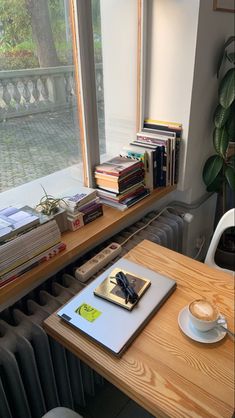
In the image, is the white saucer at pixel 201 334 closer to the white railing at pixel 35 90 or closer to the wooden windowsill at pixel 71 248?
the wooden windowsill at pixel 71 248

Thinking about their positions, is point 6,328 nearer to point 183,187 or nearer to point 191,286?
point 191,286

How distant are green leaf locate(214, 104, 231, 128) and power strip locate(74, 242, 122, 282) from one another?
2.86ft

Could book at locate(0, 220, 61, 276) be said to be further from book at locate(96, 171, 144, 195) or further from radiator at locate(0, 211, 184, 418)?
book at locate(96, 171, 144, 195)

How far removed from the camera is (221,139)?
5.44ft

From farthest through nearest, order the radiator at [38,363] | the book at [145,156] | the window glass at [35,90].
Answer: the book at [145,156] < the window glass at [35,90] < the radiator at [38,363]

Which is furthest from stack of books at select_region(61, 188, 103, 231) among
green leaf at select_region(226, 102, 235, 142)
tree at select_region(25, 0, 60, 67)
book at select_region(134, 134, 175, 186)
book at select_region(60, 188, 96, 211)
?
green leaf at select_region(226, 102, 235, 142)

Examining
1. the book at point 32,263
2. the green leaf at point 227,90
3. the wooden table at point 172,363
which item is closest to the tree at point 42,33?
the book at point 32,263

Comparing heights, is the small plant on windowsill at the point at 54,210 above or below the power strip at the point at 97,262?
above

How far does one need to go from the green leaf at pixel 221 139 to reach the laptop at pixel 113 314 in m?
1.01

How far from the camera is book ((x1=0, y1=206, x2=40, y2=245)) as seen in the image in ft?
3.06

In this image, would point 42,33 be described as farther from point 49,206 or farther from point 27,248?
point 27,248


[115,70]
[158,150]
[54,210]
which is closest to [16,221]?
[54,210]

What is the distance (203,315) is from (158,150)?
0.89m

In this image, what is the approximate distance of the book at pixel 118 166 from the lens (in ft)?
4.39
